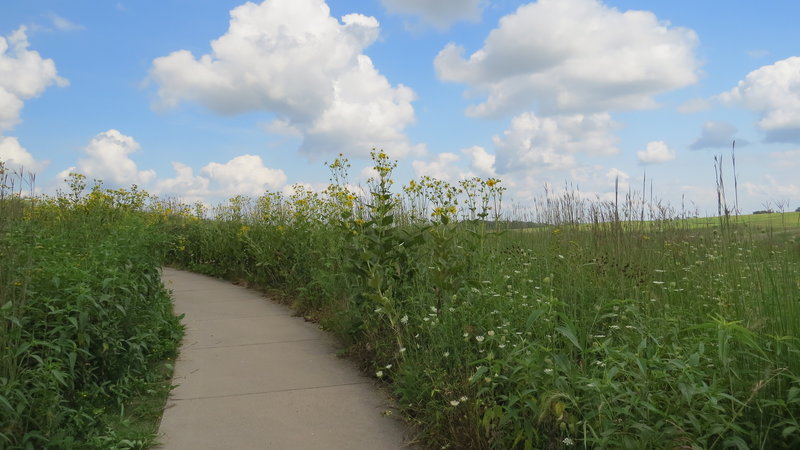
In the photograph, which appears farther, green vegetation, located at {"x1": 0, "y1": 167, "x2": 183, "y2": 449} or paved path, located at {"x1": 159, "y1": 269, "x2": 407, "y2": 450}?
paved path, located at {"x1": 159, "y1": 269, "x2": 407, "y2": 450}

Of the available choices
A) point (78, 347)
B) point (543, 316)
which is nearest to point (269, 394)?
point (78, 347)

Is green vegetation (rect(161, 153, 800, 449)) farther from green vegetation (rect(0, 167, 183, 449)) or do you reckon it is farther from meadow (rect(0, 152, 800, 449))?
green vegetation (rect(0, 167, 183, 449))

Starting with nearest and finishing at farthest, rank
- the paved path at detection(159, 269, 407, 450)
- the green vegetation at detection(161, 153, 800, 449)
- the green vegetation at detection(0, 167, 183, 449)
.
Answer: the green vegetation at detection(161, 153, 800, 449)
the green vegetation at detection(0, 167, 183, 449)
the paved path at detection(159, 269, 407, 450)

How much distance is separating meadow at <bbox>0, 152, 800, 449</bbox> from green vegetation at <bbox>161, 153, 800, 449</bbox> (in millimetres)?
16

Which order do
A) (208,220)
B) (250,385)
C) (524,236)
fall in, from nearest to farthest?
(250,385) < (524,236) < (208,220)

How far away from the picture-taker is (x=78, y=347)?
152 inches

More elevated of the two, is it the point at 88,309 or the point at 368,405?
the point at 88,309

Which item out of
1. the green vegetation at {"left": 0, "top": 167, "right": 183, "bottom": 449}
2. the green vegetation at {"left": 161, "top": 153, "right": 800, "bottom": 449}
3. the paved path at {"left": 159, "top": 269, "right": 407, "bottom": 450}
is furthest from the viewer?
the paved path at {"left": 159, "top": 269, "right": 407, "bottom": 450}

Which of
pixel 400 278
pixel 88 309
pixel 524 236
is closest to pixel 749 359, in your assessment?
pixel 400 278

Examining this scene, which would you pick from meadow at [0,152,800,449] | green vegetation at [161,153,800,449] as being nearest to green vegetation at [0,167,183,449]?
meadow at [0,152,800,449]

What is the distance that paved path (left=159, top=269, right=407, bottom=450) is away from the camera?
3.79 meters

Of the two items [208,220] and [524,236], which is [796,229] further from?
[208,220]

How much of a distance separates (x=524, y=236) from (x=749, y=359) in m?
4.74

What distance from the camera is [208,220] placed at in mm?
13570
